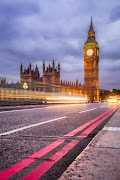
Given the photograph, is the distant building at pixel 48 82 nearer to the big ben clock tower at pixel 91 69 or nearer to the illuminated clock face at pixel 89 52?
the big ben clock tower at pixel 91 69

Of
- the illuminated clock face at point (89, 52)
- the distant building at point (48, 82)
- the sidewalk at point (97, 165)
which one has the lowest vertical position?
the sidewalk at point (97, 165)

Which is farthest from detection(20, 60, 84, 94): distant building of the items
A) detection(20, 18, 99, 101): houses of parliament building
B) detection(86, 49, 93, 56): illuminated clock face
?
detection(86, 49, 93, 56): illuminated clock face

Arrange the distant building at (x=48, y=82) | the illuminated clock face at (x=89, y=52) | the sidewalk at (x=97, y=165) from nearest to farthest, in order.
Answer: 1. the sidewalk at (x=97, y=165)
2. the distant building at (x=48, y=82)
3. the illuminated clock face at (x=89, y=52)

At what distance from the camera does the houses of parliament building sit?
72738mm

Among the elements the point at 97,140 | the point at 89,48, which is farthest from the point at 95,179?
the point at 89,48

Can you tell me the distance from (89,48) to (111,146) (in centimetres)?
9882

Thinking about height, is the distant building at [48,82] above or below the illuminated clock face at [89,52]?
below

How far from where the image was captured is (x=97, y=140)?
2510 millimetres

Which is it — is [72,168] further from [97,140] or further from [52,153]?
[97,140]

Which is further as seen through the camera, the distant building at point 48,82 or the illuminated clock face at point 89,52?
the illuminated clock face at point 89,52

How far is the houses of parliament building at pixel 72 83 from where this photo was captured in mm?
72738

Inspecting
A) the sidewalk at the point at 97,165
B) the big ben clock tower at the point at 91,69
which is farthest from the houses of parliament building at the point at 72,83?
the sidewalk at the point at 97,165

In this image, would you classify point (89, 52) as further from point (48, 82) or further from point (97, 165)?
point (97, 165)

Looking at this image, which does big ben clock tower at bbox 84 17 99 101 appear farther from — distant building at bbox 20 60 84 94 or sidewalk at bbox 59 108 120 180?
sidewalk at bbox 59 108 120 180
